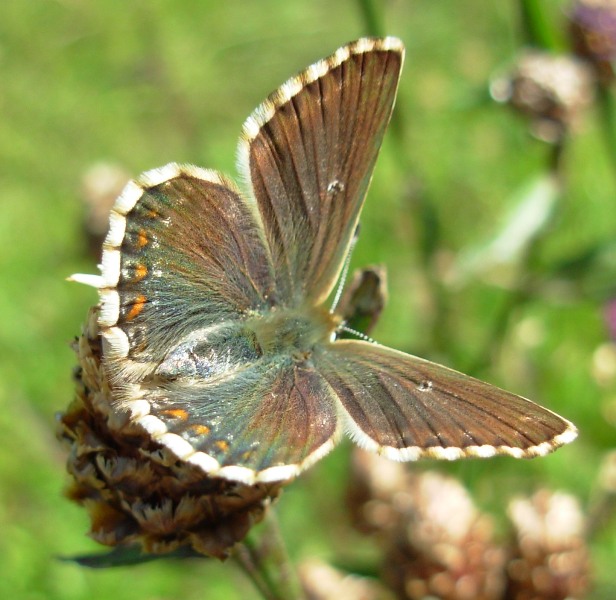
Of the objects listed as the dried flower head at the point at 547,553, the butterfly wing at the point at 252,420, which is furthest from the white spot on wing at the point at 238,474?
the dried flower head at the point at 547,553

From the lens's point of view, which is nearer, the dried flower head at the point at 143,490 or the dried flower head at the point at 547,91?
the dried flower head at the point at 143,490

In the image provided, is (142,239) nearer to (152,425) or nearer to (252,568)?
(152,425)

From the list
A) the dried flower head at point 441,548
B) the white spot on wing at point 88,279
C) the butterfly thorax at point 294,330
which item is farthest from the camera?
the dried flower head at point 441,548

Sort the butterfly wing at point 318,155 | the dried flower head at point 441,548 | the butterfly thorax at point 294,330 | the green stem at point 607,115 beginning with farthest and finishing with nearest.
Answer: the green stem at point 607,115 < the dried flower head at point 441,548 < the butterfly thorax at point 294,330 < the butterfly wing at point 318,155

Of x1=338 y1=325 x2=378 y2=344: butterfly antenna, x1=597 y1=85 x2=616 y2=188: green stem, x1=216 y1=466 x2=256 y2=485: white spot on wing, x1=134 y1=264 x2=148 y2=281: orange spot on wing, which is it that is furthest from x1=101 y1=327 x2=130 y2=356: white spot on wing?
x1=597 y1=85 x2=616 y2=188: green stem

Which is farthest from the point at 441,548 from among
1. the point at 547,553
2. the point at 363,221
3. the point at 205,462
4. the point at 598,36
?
the point at 363,221

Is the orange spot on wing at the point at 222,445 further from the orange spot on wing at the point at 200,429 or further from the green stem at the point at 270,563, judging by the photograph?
the green stem at the point at 270,563
